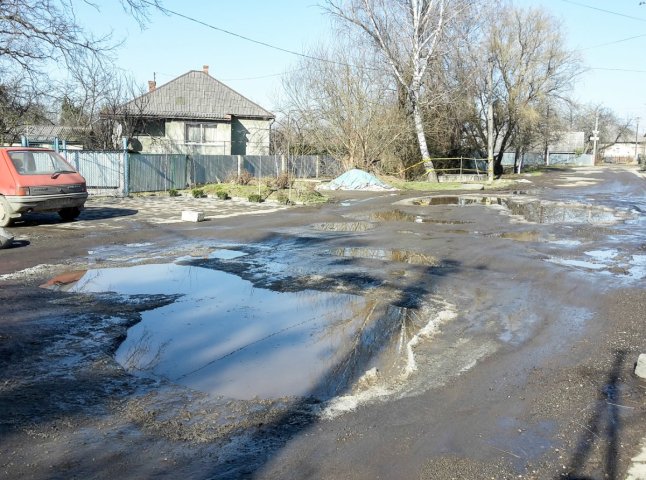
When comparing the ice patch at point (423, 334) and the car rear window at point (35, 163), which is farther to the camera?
the car rear window at point (35, 163)

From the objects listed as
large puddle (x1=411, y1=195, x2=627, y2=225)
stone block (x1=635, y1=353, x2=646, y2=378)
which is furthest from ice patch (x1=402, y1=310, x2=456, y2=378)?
large puddle (x1=411, y1=195, x2=627, y2=225)

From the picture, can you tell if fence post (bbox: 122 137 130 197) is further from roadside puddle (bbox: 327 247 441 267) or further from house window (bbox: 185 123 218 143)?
house window (bbox: 185 123 218 143)

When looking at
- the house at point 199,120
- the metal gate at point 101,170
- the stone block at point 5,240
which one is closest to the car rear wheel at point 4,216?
the stone block at point 5,240

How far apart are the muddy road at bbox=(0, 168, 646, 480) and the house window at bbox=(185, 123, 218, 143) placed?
27411mm

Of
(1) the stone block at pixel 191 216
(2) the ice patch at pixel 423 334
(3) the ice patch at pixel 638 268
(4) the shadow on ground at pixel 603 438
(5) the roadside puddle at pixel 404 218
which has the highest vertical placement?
(1) the stone block at pixel 191 216

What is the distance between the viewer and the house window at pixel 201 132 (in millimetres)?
38156

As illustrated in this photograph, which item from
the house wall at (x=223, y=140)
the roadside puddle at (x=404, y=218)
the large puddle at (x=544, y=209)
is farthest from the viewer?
the house wall at (x=223, y=140)

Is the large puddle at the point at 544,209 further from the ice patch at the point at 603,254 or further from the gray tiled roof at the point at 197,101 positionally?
the gray tiled roof at the point at 197,101

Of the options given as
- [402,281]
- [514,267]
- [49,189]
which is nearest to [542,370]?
[402,281]

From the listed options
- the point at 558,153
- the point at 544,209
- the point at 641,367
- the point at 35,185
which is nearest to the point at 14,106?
the point at 35,185

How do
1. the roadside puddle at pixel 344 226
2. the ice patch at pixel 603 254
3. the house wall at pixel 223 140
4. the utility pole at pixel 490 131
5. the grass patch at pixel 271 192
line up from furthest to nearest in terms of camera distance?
the house wall at pixel 223 140
the utility pole at pixel 490 131
the grass patch at pixel 271 192
the roadside puddle at pixel 344 226
the ice patch at pixel 603 254

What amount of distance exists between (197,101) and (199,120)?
2154 millimetres

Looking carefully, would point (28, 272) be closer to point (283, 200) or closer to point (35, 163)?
point (35, 163)

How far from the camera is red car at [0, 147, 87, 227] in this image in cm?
1352
